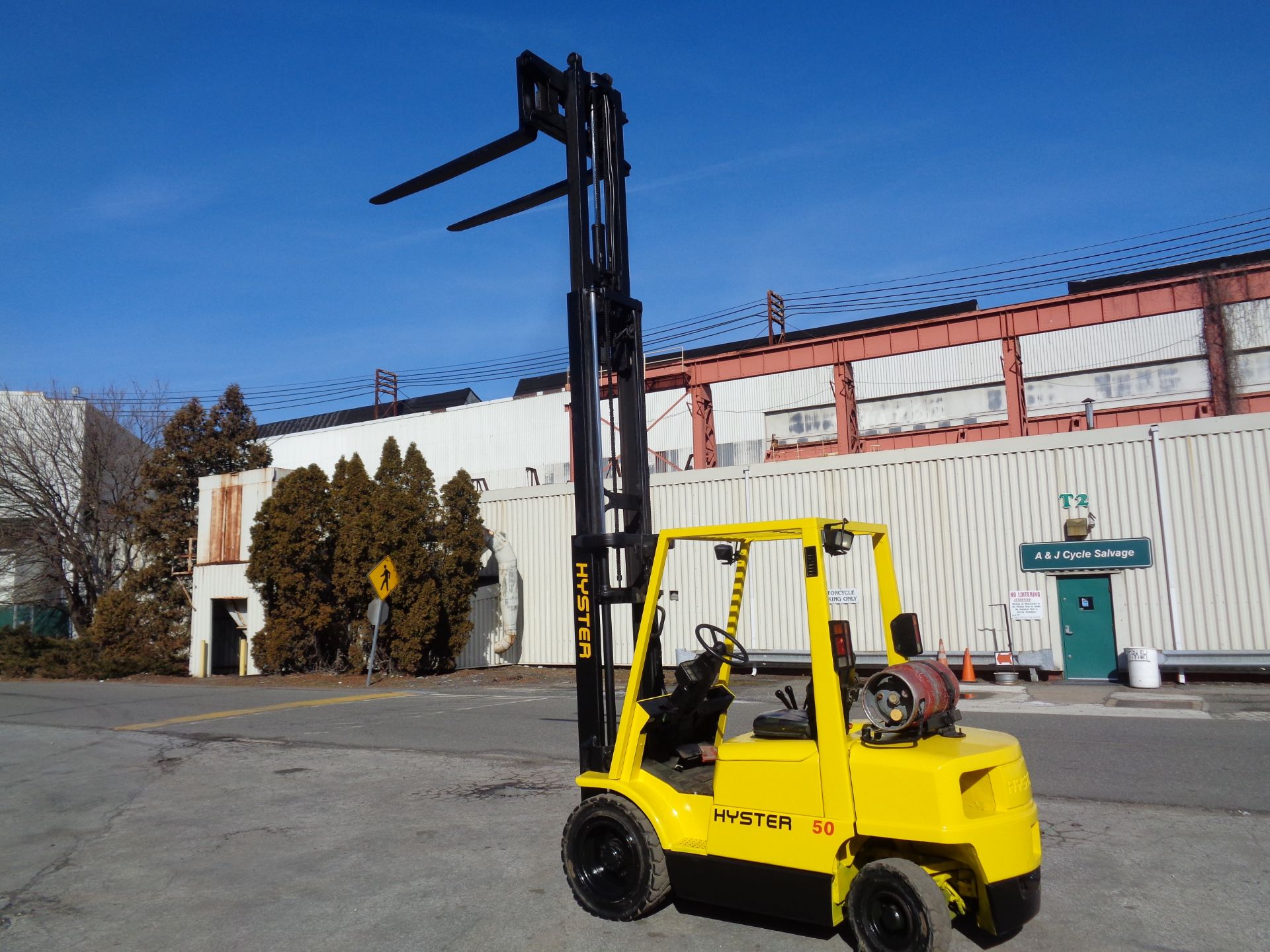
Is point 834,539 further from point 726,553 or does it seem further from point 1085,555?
point 1085,555

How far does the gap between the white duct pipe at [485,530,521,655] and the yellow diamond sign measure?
3.71 m

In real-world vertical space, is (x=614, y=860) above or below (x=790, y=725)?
below

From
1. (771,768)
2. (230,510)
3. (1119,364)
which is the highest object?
(1119,364)

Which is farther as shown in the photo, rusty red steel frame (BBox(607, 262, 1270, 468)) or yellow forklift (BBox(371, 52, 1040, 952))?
rusty red steel frame (BBox(607, 262, 1270, 468))

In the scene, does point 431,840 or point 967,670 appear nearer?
point 431,840

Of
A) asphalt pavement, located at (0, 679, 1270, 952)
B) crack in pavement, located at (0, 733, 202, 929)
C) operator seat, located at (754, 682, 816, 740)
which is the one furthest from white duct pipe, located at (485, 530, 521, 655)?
operator seat, located at (754, 682, 816, 740)

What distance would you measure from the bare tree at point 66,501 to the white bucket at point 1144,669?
108 feet

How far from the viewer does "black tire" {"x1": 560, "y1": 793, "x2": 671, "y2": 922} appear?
5.36m

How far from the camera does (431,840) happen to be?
7633 mm

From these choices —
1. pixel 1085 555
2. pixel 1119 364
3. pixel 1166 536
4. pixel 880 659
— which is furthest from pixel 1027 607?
pixel 1119 364

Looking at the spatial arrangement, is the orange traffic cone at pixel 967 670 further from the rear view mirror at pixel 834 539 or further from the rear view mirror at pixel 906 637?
the rear view mirror at pixel 834 539

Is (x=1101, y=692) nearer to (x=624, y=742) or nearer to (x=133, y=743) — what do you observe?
(x=624, y=742)

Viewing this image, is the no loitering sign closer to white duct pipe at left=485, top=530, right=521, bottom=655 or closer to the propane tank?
white duct pipe at left=485, top=530, right=521, bottom=655

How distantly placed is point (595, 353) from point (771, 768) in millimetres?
3061
